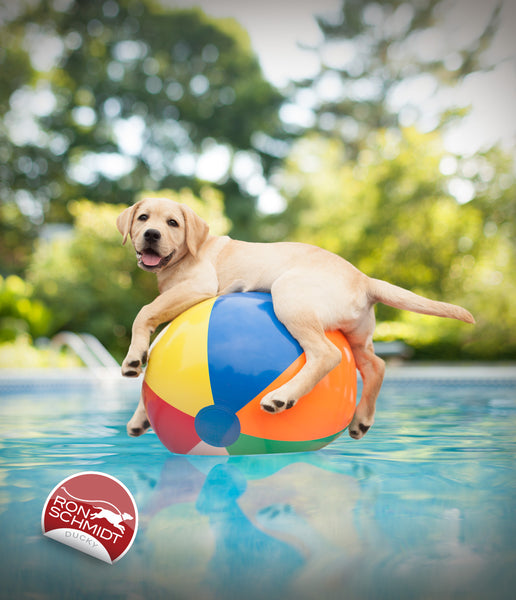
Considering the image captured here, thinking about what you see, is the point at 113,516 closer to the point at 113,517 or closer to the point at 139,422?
the point at 113,517

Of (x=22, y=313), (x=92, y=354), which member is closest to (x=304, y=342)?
(x=92, y=354)

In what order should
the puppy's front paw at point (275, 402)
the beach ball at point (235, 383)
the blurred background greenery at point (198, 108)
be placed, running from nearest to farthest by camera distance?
1. the puppy's front paw at point (275, 402)
2. the beach ball at point (235, 383)
3. the blurred background greenery at point (198, 108)

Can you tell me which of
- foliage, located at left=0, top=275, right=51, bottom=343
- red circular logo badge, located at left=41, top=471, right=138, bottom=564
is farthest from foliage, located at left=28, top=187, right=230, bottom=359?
red circular logo badge, located at left=41, top=471, right=138, bottom=564

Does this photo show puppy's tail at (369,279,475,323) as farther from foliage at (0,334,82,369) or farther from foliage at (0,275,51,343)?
foliage at (0,275,51,343)

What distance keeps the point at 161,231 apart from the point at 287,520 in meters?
2.00

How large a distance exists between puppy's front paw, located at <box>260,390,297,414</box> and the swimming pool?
403 millimetres

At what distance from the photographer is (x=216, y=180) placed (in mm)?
25609

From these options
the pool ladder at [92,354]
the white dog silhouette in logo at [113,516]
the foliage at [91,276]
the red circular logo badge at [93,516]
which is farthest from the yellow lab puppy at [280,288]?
the foliage at [91,276]

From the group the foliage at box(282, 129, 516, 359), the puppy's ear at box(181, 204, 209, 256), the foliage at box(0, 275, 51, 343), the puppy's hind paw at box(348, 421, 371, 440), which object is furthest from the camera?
the foliage at box(282, 129, 516, 359)

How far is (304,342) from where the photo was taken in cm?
369

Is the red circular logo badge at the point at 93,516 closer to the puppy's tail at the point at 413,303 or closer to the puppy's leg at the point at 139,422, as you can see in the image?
the puppy's leg at the point at 139,422

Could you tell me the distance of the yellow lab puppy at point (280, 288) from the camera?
370 cm

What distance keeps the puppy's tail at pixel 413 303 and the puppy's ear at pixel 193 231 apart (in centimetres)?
118

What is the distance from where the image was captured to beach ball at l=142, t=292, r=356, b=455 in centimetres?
362
